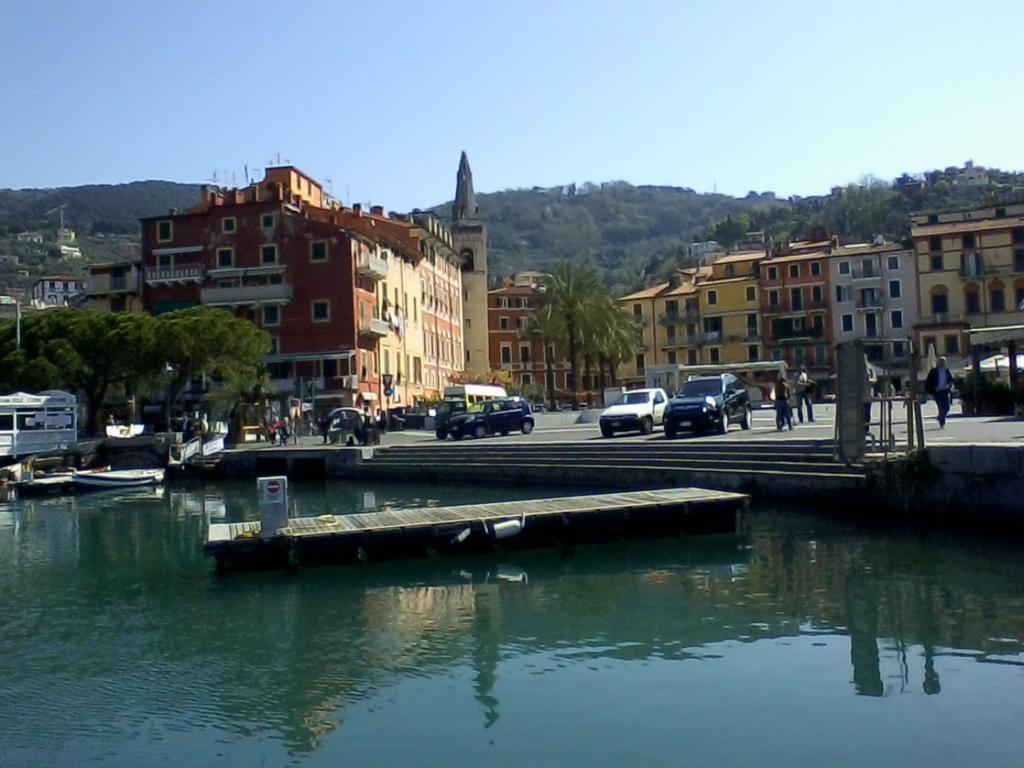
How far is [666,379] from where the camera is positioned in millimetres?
73000

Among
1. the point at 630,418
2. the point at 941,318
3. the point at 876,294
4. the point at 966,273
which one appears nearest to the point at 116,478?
the point at 630,418

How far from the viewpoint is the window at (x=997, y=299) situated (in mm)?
90938

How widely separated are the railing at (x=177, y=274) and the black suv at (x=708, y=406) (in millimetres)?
44453

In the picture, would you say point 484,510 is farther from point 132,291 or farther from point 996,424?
point 132,291

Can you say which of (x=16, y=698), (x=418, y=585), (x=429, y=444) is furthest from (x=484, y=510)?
(x=429, y=444)

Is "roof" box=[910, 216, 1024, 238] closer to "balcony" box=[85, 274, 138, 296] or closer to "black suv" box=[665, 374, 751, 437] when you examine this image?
"black suv" box=[665, 374, 751, 437]

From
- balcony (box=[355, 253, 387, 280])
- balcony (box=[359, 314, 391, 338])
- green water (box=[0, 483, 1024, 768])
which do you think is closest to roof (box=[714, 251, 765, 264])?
balcony (box=[355, 253, 387, 280])

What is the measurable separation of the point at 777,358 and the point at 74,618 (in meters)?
88.6

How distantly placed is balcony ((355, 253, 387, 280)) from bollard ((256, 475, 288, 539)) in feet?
170

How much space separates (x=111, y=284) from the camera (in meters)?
78.9

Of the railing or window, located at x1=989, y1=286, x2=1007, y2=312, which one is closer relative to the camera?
the railing

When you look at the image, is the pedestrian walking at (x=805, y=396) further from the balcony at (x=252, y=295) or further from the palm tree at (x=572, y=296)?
the balcony at (x=252, y=295)

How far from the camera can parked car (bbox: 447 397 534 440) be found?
52.6 metres

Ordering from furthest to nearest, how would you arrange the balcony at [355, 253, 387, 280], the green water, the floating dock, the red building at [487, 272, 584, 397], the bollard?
the red building at [487, 272, 584, 397] < the balcony at [355, 253, 387, 280] < the bollard < the floating dock < the green water
